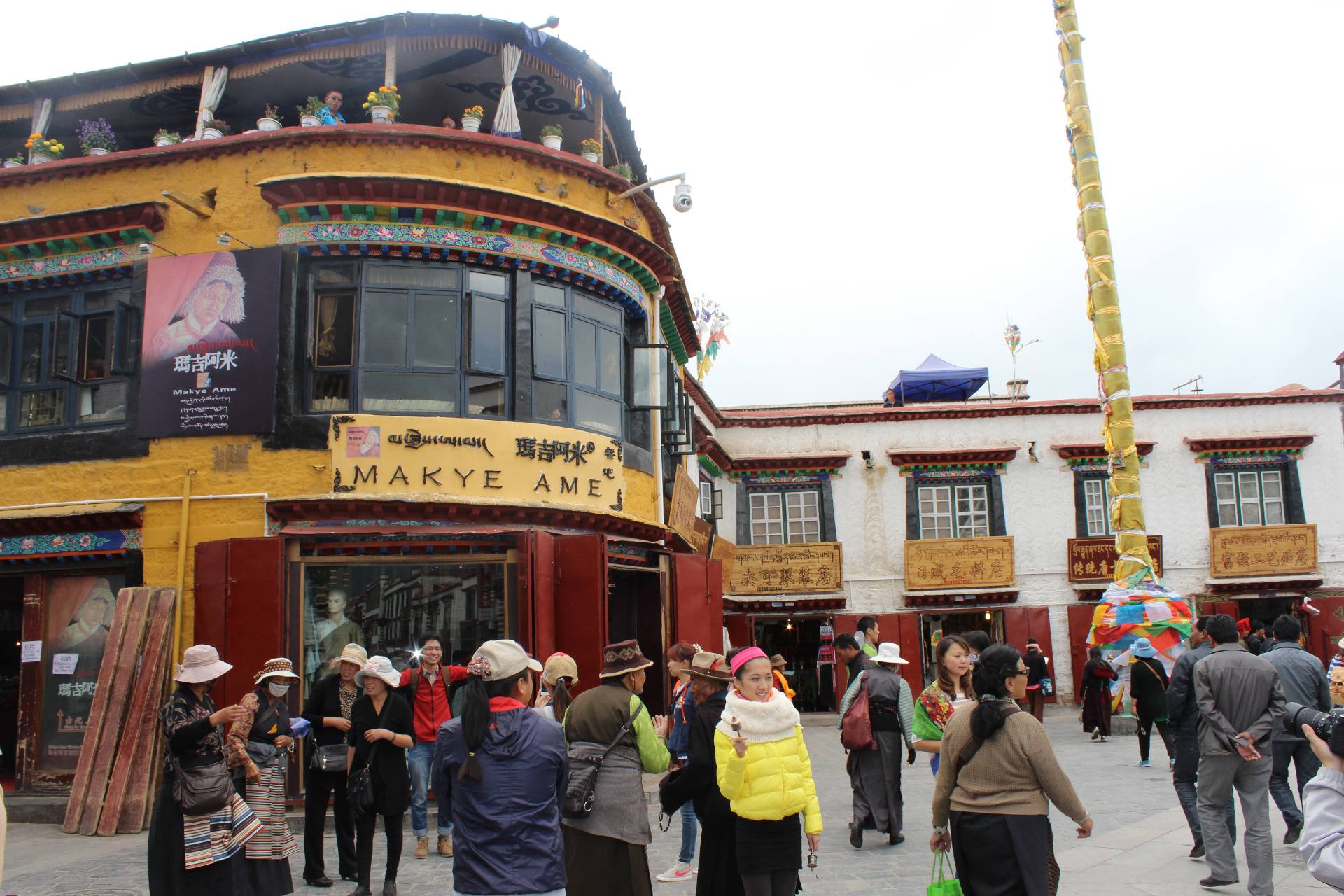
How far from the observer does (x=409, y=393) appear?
12.8 m

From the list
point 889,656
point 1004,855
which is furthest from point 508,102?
point 1004,855

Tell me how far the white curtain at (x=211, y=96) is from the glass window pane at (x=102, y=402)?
329 centimetres

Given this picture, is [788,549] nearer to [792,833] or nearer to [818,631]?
[818,631]

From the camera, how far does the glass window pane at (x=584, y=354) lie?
1391cm

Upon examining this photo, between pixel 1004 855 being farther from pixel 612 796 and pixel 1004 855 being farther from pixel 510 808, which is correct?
pixel 510 808

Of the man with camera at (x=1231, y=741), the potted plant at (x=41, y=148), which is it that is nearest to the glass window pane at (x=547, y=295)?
the potted plant at (x=41, y=148)

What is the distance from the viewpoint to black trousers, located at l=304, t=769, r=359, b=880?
8.69m

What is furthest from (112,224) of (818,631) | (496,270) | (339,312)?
(818,631)

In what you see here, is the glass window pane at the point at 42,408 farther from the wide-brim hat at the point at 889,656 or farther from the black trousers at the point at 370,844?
the wide-brim hat at the point at 889,656

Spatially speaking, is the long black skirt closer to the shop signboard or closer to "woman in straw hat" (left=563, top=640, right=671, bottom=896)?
"woman in straw hat" (left=563, top=640, right=671, bottom=896)

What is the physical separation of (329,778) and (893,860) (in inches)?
180

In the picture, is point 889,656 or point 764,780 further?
point 889,656

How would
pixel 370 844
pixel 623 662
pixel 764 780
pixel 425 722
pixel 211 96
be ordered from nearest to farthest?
pixel 764 780, pixel 623 662, pixel 370 844, pixel 425 722, pixel 211 96

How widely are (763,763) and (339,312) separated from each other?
29.0 feet
